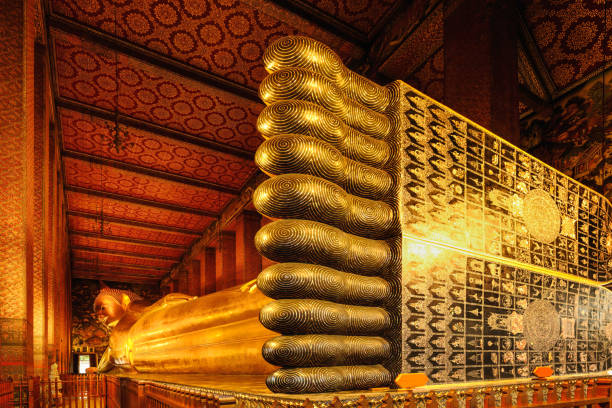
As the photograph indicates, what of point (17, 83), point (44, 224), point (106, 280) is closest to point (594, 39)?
point (17, 83)

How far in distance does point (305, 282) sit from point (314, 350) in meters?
0.33

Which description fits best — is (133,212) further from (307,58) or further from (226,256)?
(307,58)

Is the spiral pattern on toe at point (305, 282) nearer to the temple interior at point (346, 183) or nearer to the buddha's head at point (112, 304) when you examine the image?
the temple interior at point (346, 183)

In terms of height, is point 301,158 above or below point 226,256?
above

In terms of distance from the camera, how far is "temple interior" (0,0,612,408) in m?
2.28

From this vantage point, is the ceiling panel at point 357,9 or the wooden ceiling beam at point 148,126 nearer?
the ceiling panel at point 357,9

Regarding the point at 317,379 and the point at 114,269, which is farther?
the point at 114,269

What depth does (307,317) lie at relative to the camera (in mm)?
2119

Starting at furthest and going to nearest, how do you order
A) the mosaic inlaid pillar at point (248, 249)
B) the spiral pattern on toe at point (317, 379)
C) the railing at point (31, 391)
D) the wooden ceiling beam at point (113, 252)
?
the wooden ceiling beam at point (113, 252) < the mosaic inlaid pillar at point (248, 249) < the railing at point (31, 391) < the spiral pattern on toe at point (317, 379)

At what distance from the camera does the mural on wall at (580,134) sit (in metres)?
5.62

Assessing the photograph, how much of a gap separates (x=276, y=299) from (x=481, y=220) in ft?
5.77

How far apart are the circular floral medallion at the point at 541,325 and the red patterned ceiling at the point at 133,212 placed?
423 inches

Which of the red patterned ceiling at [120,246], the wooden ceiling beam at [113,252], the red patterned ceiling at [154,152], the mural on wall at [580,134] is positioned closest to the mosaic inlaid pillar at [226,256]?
the red patterned ceiling at [154,152]

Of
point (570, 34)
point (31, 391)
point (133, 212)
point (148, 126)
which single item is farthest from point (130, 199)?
point (570, 34)
